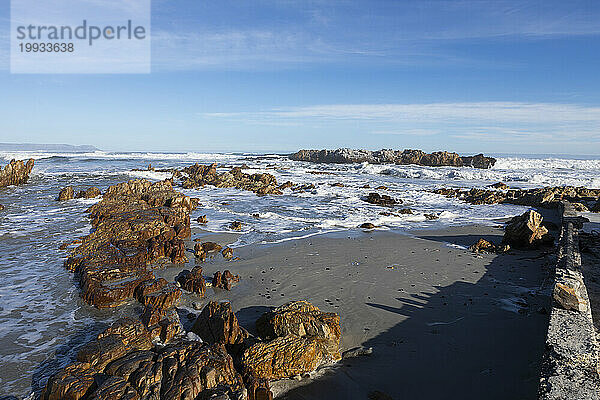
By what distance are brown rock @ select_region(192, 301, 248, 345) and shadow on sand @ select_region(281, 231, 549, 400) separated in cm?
102

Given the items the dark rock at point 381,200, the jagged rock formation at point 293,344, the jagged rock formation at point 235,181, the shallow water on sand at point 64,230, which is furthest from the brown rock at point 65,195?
the jagged rock formation at point 293,344

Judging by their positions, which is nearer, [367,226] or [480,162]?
[367,226]

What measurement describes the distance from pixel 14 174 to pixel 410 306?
25.0 m

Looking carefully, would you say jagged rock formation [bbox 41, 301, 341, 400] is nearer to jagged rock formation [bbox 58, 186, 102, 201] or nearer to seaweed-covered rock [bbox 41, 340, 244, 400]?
seaweed-covered rock [bbox 41, 340, 244, 400]

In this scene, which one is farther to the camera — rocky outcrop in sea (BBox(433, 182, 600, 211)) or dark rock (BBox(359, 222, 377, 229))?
rocky outcrop in sea (BBox(433, 182, 600, 211))

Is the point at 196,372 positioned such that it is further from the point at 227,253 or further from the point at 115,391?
the point at 227,253

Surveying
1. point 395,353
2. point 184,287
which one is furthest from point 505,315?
point 184,287

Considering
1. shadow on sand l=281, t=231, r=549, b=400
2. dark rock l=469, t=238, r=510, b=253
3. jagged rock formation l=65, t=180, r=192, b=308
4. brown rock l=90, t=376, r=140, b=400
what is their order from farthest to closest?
dark rock l=469, t=238, r=510, b=253 < jagged rock formation l=65, t=180, r=192, b=308 < shadow on sand l=281, t=231, r=549, b=400 < brown rock l=90, t=376, r=140, b=400

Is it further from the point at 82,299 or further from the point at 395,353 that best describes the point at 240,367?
the point at 82,299

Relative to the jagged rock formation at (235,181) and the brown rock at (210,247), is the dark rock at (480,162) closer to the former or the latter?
the jagged rock formation at (235,181)

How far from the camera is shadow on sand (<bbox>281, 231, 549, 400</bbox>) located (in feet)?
13.2

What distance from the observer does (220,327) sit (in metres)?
4.65

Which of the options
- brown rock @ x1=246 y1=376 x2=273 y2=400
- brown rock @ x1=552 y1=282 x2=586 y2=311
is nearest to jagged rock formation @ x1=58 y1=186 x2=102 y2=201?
brown rock @ x1=246 y1=376 x2=273 y2=400

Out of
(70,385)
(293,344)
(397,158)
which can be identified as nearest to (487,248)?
(293,344)
